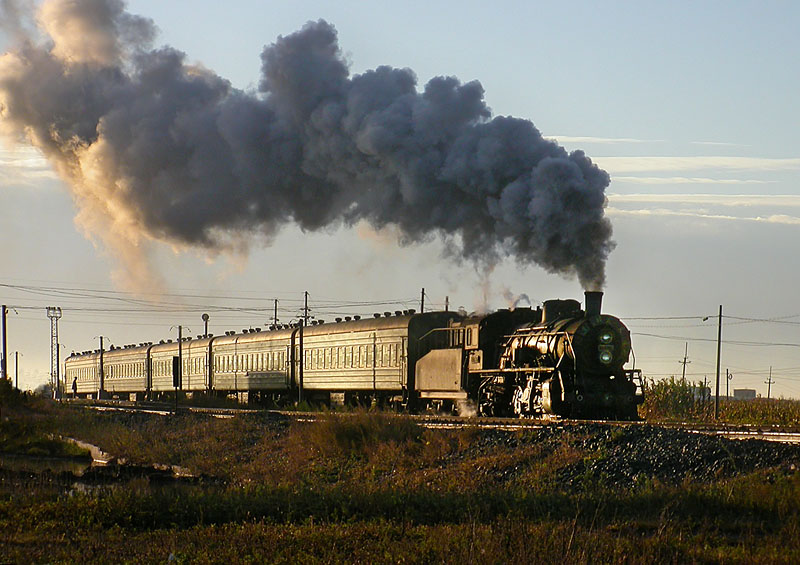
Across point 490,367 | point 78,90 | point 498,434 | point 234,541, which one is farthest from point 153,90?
point 234,541

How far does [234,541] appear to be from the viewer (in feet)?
41.4

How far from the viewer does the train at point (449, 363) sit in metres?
25.6

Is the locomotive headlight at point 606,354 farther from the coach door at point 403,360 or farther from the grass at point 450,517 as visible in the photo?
the coach door at point 403,360

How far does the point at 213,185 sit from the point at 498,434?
18.5m

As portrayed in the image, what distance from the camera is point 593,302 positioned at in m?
26.1

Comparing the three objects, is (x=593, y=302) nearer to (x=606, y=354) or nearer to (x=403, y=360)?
(x=606, y=354)

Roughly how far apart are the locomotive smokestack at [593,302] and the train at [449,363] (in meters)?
0.03

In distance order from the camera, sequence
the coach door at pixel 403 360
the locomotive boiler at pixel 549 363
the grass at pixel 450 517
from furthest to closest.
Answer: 1. the coach door at pixel 403 360
2. the locomotive boiler at pixel 549 363
3. the grass at pixel 450 517

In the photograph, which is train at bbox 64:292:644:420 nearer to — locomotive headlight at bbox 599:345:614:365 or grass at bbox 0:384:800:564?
locomotive headlight at bbox 599:345:614:365

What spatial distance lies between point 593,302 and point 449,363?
5.83 m

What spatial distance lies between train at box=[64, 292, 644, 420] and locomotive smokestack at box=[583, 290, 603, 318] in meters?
0.03

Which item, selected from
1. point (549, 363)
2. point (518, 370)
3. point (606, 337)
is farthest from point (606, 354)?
point (518, 370)

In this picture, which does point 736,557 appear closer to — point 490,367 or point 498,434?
point 498,434

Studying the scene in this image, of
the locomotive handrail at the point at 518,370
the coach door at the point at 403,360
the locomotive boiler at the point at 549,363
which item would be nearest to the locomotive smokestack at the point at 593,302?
the locomotive boiler at the point at 549,363
